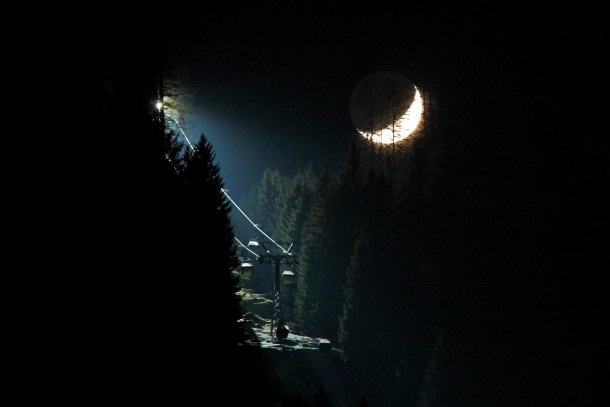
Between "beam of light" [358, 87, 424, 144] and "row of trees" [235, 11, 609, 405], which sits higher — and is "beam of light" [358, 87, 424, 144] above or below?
above

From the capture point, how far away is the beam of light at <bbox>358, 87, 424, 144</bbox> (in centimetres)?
6738

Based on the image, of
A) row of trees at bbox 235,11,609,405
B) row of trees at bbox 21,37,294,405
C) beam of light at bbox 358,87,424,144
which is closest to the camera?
row of trees at bbox 21,37,294,405

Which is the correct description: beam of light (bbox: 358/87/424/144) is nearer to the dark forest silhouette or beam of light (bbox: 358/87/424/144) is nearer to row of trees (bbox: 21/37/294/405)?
the dark forest silhouette

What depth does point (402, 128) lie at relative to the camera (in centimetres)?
6775

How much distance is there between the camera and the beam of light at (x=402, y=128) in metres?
67.4

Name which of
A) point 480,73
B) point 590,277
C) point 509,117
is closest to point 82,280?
point 590,277

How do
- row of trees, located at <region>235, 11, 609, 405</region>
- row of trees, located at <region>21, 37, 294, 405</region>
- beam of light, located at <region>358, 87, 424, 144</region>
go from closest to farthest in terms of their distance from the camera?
row of trees, located at <region>21, 37, 294, 405</region>
row of trees, located at <region>235, 11, 609, 405</region>
beam of light, located at <region>358, 87, 424, 144</region>

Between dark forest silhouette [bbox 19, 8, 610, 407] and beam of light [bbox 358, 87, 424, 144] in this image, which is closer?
dark forest silhouette [bbox 19, 8, 610, 407]

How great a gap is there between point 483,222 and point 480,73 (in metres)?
27.4

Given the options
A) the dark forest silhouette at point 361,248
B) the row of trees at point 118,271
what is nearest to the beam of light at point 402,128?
the dark forest silhouette at point 361,248

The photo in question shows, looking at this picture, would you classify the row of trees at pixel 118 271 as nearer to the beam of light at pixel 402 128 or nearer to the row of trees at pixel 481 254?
the row of trees at pixel 481 254

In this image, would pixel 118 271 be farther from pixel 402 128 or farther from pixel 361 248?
pixel 402 128

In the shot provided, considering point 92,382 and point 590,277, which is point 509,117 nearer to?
point 590,277

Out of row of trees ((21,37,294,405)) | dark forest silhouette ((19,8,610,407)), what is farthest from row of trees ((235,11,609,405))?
row of trees ((21,37,294,405))
